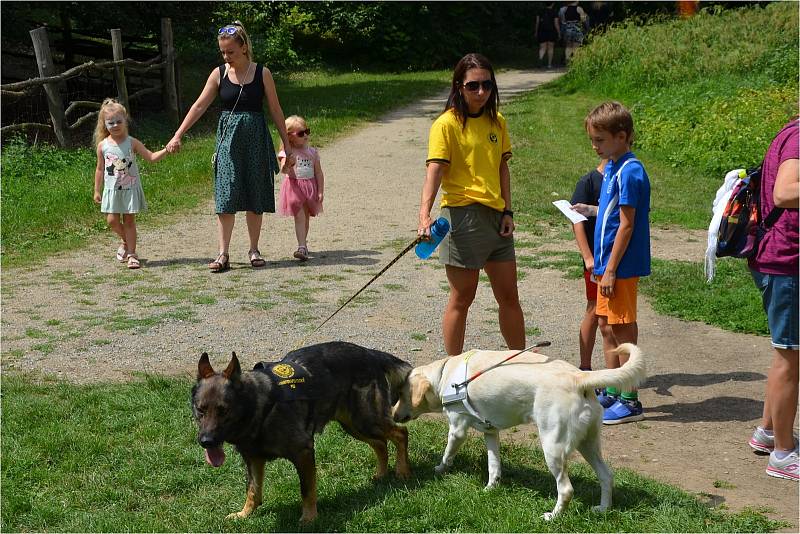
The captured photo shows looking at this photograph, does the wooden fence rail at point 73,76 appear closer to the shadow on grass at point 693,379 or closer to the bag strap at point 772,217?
the shadow on grass at point 693,379

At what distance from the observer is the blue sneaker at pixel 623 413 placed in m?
5.71

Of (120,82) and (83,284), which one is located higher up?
(120,82)

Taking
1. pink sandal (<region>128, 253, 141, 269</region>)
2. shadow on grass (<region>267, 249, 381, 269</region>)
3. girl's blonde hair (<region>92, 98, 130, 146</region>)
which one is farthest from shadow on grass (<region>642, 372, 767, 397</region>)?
girl's blonde hair (<region>92, 98, 130, 146</region>)

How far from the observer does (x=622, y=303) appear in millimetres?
5590

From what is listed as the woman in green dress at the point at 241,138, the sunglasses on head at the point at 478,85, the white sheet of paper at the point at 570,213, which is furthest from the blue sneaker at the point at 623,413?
the woman in green dress at the point at 241,138

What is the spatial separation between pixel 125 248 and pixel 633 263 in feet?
20.1

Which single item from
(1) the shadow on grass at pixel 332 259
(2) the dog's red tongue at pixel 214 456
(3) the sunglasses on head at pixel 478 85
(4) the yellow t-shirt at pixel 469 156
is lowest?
(1) the shadow on grass at pixel 332 259

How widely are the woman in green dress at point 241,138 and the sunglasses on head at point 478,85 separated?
12.7 feet

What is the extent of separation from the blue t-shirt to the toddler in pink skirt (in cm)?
460

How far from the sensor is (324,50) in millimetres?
30938

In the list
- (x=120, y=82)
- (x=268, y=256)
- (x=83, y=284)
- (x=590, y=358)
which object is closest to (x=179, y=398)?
(x=590, y=358)

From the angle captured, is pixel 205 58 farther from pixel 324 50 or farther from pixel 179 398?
pixel 179 398

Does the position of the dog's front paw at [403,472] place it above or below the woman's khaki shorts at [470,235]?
below

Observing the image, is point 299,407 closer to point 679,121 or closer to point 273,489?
point 273,489
